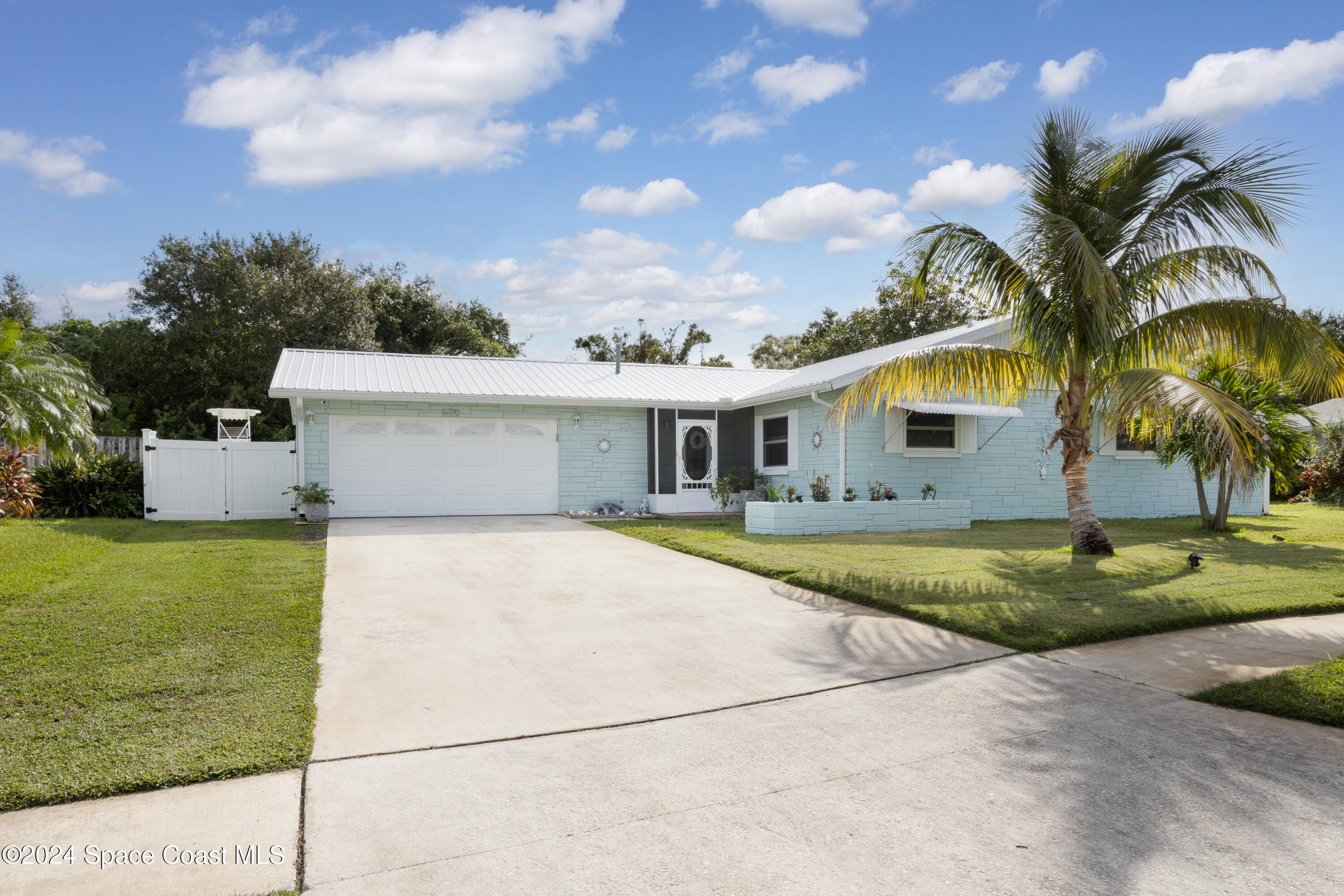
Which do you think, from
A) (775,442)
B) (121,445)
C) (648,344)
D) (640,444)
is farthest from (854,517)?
Result: (648,344)

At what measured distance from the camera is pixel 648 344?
34.6 m

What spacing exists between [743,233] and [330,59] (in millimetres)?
12623

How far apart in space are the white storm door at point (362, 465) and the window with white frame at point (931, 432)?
9.61 meters

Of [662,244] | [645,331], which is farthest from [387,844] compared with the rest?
[645,331]

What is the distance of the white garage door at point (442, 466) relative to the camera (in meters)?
13.8

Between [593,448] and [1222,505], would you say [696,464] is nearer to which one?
[593,448]

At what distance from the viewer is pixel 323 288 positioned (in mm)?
24109

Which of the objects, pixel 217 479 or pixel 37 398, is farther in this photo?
pixel 217 479

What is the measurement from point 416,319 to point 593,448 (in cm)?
1676

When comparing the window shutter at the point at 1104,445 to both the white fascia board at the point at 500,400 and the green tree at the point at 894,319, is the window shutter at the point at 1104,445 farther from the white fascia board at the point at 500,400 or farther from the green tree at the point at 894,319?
the green tree at the point at 894,319

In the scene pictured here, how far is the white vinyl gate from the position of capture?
499 inches

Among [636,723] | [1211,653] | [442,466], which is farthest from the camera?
[442,466]

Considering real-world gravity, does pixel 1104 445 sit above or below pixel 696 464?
above

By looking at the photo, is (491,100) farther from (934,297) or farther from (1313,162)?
(934,297)
